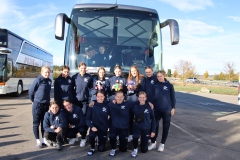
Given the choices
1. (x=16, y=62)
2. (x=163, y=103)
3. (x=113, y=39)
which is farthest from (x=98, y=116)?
(x=16, y=62)

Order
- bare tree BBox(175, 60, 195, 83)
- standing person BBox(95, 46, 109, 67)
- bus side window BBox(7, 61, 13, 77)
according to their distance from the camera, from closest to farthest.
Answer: standing person BBox(95, 46, 109, 67) < bus side window BBox(7, 61, 13, 77) < bare tree BBox(175, 60, 195, 83)

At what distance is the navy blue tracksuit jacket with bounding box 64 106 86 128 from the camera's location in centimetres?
507

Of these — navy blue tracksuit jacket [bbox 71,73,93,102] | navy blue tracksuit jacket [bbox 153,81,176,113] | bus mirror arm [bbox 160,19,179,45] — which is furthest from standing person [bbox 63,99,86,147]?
bus mirror arm [bbox 160,19,179,45]

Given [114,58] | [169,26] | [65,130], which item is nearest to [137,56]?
[114,58]

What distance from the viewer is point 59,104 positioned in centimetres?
510

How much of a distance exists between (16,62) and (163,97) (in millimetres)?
12042

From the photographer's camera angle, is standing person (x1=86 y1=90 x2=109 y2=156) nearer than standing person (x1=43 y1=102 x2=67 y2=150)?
Yes

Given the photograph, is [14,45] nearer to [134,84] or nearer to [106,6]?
[106,6]

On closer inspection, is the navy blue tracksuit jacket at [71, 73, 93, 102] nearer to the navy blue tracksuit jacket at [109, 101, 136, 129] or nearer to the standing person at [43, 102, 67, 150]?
the standing person at [43, 102, 67, 150]

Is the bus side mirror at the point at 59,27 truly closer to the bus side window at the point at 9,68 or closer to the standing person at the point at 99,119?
the standing person at the point at 99,119

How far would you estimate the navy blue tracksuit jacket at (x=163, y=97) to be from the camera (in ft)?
16.1

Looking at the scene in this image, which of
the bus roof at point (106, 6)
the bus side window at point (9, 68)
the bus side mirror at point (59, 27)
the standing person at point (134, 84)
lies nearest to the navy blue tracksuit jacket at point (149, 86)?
the standing person at point (134, 84)

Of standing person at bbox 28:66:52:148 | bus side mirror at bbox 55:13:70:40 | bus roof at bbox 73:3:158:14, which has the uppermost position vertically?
bus roof at bbox 73:3:158:14

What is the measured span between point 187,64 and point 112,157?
5385 centimetres
